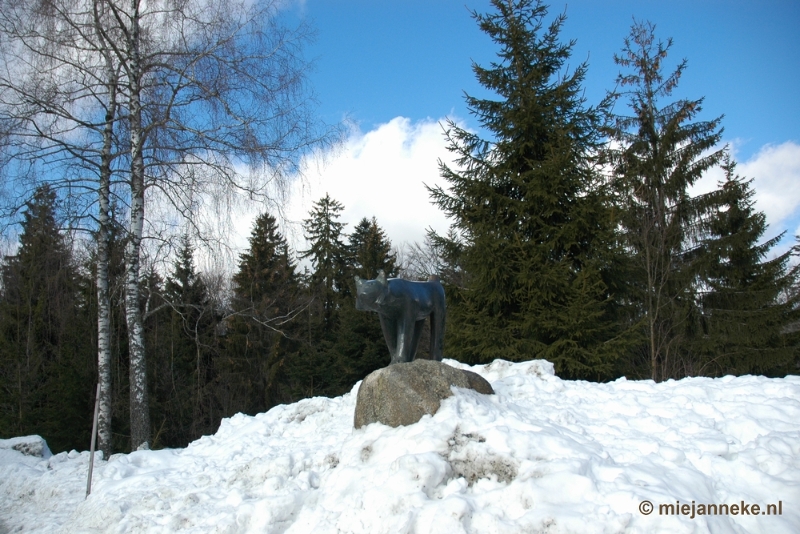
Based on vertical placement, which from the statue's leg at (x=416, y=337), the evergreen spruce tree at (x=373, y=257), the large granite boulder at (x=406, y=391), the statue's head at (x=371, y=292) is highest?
the evergreen spruce tree at (x=373, y=257)

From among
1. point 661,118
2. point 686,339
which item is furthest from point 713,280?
point 661,118

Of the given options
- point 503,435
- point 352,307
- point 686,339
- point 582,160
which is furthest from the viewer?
point 352,307

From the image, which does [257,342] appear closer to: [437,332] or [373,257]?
[373,257]

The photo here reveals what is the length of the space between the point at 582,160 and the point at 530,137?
1.41 m

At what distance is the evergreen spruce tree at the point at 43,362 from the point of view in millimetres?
15414

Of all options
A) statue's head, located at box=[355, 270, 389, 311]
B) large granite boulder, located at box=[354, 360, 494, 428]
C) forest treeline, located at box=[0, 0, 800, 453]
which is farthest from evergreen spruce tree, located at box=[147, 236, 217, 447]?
large granite boulder, located at box=[354, 360, 494, 428]

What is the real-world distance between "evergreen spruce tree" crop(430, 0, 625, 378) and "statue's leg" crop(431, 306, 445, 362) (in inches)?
189

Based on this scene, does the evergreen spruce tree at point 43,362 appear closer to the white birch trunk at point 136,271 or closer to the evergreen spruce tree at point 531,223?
the white birch trunk at point 136,271

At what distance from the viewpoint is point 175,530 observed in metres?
4.55

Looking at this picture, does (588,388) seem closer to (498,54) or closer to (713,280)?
(498,54)

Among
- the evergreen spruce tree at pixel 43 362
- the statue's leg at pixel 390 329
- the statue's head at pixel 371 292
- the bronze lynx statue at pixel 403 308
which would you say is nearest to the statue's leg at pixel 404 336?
the bronze lynx statue at pixel 403 308

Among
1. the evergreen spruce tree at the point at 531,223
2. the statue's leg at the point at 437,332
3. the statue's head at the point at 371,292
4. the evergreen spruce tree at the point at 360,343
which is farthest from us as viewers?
the evergreen spruce tree at the point at 360,343

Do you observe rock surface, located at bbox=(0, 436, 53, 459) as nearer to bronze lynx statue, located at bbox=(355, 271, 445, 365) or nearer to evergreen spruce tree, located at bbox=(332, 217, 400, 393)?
bronze lynx statue, located at bbox=(355, 271, 445, 365)

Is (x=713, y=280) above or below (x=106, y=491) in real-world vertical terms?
above
